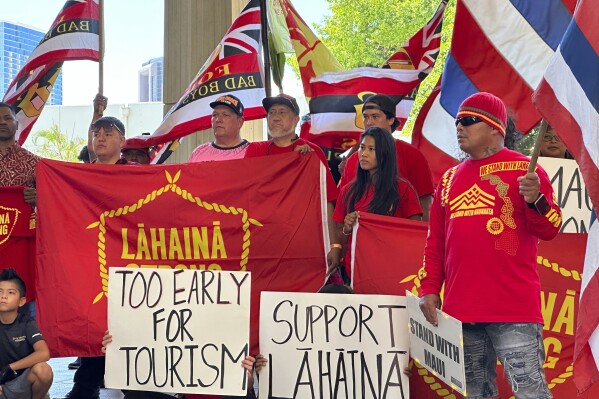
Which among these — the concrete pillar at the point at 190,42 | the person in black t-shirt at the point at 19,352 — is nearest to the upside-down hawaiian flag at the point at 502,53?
the person in black t-shirt at the point at 19,352

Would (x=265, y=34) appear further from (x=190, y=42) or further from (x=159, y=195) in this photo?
(x=190, y=42)

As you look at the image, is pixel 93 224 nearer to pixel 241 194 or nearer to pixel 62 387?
pixel 241 194

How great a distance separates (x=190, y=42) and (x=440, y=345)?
7.54m

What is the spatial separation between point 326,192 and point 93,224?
1.57 metres

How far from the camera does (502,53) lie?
596cm

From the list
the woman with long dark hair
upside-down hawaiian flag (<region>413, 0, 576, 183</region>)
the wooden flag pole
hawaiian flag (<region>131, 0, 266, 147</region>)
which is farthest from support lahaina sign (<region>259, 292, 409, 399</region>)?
hawaiian flag (<region>131, 0, 266, 147</region>)

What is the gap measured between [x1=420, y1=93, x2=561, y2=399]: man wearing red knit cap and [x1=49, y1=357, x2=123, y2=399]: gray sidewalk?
3.21 m

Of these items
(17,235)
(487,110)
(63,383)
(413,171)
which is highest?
(487,110)

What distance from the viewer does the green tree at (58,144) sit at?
32.4m

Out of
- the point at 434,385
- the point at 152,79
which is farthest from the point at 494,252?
the point at 152,79

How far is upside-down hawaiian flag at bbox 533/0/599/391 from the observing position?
11.9 feet

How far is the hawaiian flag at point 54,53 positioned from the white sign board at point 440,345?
4.61 m

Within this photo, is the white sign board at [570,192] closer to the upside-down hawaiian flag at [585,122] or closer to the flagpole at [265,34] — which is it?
the upside-down hawaiian flag at [585,122]

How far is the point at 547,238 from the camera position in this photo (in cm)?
399
